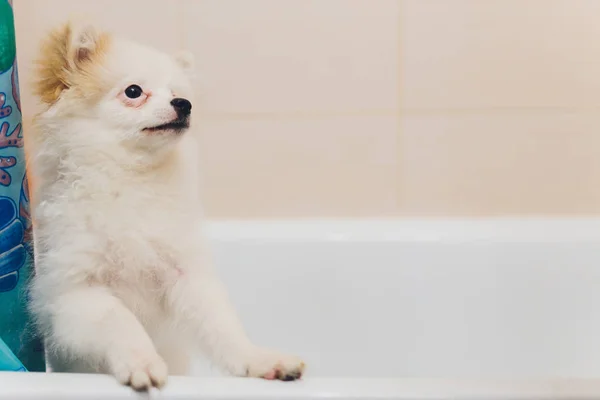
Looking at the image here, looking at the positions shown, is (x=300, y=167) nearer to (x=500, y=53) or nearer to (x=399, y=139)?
(x=399, y=139)

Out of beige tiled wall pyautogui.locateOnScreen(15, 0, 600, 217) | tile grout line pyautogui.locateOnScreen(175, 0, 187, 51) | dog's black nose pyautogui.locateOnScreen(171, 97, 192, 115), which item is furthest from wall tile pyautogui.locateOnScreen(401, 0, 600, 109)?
dog's black nose pyautogui.locateOnScreen(171, 97, 192, 115)

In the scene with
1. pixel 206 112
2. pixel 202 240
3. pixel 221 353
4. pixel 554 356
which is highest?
pixel 206 112

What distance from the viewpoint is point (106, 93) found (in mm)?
813

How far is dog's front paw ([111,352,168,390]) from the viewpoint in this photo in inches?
24.0

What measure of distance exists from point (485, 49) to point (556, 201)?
15.0 inches

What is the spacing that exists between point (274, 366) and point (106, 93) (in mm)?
430

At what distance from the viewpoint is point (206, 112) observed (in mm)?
1346

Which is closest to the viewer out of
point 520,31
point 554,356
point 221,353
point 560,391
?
point 560,391

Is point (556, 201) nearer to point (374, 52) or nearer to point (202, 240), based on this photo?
point (374, 52)

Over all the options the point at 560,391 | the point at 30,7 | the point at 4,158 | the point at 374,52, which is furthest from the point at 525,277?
the point at 30,7

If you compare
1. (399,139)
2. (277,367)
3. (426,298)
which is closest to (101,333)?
(277,367)

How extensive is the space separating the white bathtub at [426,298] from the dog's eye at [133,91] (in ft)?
1.65

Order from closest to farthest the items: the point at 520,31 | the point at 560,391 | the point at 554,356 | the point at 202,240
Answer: the point at 560,391, the point at 202,240, the point at 554,356, the point at 520,31

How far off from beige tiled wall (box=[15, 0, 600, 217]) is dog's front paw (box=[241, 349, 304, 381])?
685 mm
